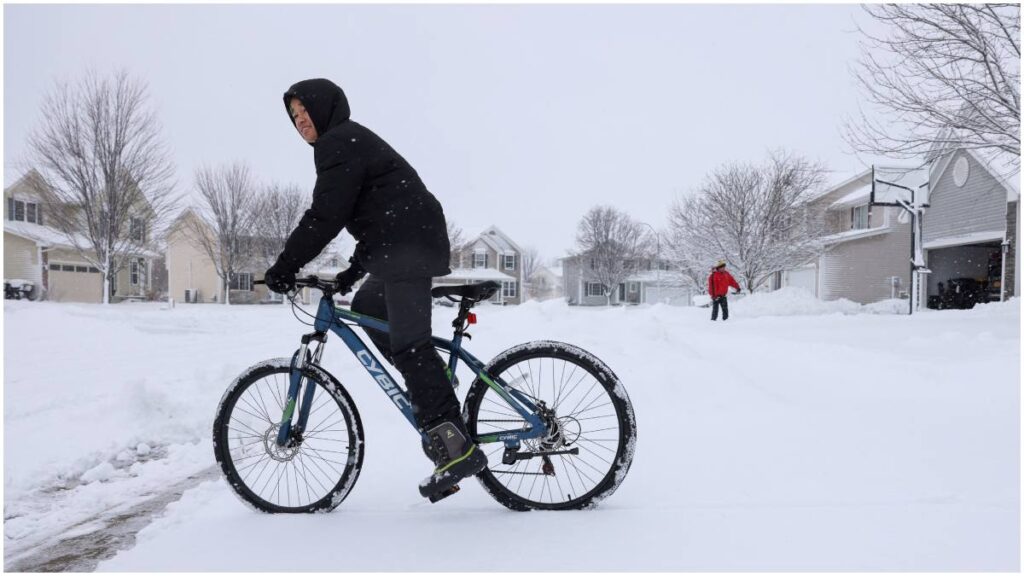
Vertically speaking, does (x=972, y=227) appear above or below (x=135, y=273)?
above

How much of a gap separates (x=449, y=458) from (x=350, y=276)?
1.14 metres

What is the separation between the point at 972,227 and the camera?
22453 millimetres

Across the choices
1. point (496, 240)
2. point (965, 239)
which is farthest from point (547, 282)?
point (965, 239)

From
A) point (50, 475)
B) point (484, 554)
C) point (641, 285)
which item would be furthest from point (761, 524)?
point (641, 285)

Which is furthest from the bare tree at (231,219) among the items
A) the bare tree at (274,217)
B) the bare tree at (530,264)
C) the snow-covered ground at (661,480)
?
the bare tree at (530,264)

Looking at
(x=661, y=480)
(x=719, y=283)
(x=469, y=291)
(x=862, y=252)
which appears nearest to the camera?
(x=469, y=291)

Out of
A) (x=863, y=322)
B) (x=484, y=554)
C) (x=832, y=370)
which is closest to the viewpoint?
(x=484, y=554)

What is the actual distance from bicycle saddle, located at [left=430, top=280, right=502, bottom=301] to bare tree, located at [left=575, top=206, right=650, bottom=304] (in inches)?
2166

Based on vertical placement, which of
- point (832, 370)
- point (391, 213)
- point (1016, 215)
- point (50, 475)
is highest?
point (1016, 215)

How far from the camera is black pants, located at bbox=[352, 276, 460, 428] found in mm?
2719

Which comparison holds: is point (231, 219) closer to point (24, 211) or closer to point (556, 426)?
point (24, 211)

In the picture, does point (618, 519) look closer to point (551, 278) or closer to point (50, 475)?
point (50, 475)

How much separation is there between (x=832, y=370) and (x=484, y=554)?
195 inches

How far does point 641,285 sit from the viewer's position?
204ft
